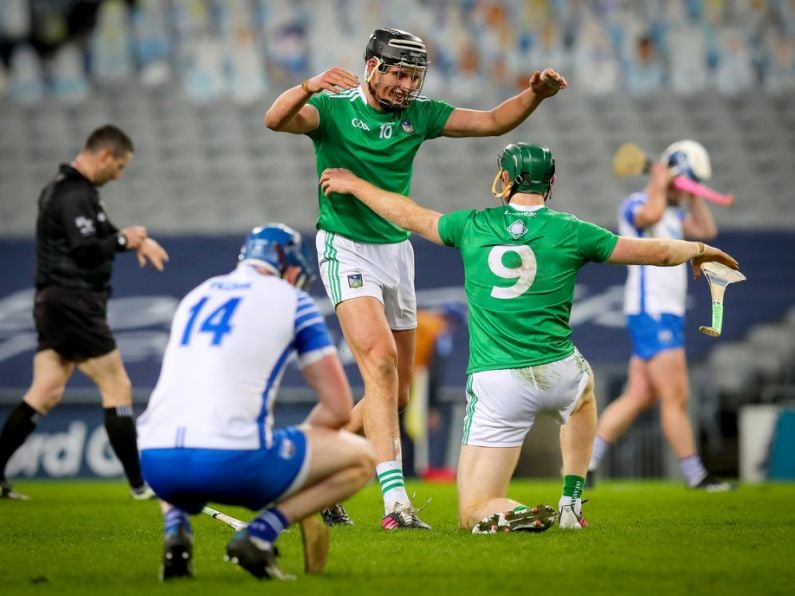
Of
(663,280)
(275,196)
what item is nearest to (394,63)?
(663,280)

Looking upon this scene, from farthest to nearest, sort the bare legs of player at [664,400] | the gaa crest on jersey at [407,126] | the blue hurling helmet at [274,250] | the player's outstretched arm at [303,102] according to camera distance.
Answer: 1. the bare legs of player at [664,400]
2. the gaa crest on jersey at [407,126]
3. the player's outstretched arm at [303,102]
4. the blue hurling helmet at [274,250]

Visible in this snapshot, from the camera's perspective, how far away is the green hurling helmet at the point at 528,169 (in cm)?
598

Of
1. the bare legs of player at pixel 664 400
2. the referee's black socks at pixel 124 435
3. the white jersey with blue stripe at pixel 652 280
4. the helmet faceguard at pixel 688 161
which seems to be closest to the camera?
the referee's black socks at pixel 124 435

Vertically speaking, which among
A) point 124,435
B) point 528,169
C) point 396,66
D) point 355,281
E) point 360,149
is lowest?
point 124,435

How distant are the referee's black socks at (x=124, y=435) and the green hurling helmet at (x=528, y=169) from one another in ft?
12.5

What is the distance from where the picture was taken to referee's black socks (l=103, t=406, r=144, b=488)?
8.84 metres

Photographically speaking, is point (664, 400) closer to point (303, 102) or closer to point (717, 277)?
point (717, 277)

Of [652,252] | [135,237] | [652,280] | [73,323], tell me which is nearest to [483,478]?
[652,252]

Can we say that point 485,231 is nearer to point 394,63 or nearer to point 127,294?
point 394,63

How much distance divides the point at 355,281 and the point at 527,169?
3.91ft

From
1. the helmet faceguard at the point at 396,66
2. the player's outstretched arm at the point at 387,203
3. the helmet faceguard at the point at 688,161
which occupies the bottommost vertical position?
the player's outstretched arm at the point at 387,203

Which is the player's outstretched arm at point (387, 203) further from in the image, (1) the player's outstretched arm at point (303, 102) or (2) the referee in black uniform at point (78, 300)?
(2) the referee in black uniform at point (78, 300)

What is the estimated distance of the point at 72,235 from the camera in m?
8.70

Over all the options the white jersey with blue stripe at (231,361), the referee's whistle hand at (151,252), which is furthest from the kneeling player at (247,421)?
the referee's whistle hand at (151,252)
